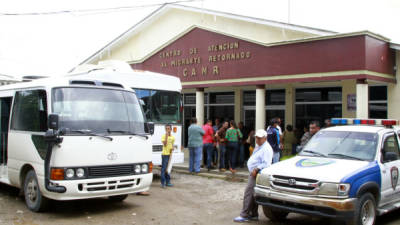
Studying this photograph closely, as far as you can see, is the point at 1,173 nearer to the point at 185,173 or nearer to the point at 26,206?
the point at 26,206

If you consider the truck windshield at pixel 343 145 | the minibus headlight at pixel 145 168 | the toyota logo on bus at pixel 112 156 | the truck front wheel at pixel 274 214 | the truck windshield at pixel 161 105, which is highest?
the truck windshield at pixel 161 105

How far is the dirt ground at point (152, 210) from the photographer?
7672 mm

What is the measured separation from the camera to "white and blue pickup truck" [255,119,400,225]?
6.41 m

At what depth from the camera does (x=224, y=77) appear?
15539mm

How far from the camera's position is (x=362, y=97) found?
12.3m

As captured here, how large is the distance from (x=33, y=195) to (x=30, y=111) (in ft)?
5.69

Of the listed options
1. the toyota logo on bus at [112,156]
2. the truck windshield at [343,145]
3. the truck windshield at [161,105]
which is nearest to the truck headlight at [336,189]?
the truck windshield at [343,145]

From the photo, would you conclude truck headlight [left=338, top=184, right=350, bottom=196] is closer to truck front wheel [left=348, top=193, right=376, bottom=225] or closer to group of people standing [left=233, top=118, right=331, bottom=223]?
truck front wheel [left=348, top=193, right=376, bottom=225]

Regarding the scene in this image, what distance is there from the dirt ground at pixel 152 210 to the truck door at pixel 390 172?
62cm

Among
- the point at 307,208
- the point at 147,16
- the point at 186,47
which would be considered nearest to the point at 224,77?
the point at 186,47

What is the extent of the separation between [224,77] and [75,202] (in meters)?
8.07

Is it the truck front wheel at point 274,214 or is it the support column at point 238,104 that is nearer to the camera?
the truck front wheel at point 274,214

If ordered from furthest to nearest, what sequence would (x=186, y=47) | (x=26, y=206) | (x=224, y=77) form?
(x=186, y=47), (x=224, y=77), (x=26, y=206)

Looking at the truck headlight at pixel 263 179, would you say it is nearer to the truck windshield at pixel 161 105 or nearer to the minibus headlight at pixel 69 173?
A: the minibus headlight at pixel 69 173
